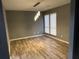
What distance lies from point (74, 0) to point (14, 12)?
192 inches

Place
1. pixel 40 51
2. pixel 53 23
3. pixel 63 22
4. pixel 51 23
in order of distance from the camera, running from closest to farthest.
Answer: pixel 40 51 → pixel 63 22 → pixel 53 23 → pixel 51 23

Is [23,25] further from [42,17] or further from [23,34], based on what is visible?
[42,17]

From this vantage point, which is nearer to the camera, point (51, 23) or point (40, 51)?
point (40, 51)

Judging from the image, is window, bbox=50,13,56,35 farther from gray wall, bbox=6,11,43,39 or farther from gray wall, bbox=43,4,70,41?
gray wall, bbox=6,11,43,39

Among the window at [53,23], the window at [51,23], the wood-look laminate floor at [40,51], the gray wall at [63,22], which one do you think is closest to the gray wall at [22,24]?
the window at [51,23]

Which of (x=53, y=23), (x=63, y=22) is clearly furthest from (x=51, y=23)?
(x=63, y=22)

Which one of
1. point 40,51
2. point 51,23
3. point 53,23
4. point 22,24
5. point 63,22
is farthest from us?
point 51,23

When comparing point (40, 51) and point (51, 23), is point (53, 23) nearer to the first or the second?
point (51, 23)

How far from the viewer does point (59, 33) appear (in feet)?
15.8

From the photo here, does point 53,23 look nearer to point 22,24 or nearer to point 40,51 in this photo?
point 22,24

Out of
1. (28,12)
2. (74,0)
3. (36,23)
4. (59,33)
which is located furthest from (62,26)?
(74,0)

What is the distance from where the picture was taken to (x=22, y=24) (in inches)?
225

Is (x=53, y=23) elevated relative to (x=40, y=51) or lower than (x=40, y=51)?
elevated

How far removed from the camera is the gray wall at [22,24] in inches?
208
